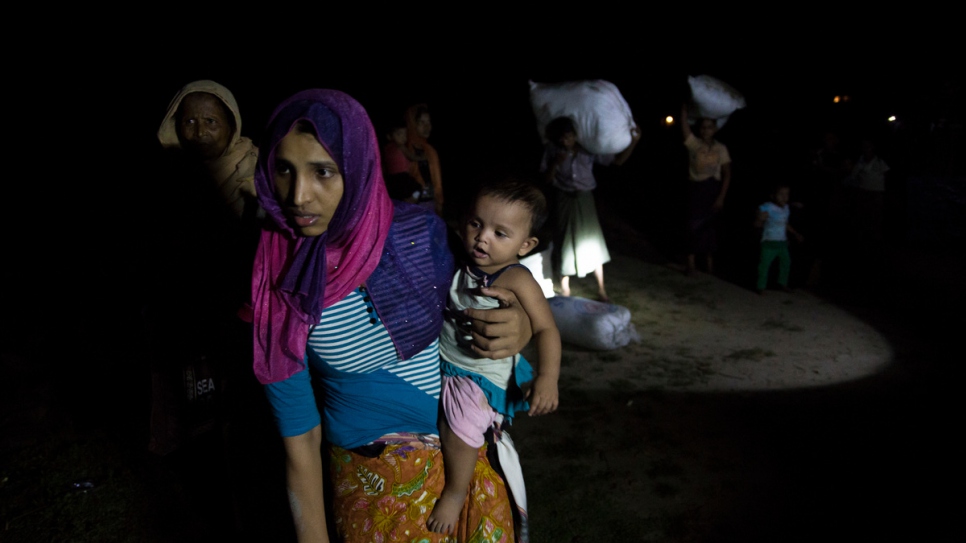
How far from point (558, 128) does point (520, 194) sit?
3.96 meters

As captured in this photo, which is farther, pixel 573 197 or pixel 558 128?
pixel 573 197

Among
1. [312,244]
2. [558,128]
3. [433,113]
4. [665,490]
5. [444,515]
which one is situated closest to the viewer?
[312,244]

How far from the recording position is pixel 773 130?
1146 cm

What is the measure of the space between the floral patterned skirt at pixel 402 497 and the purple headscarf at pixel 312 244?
305 millimetres

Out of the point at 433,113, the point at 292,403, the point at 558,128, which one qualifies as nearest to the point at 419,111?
the point at 558,128

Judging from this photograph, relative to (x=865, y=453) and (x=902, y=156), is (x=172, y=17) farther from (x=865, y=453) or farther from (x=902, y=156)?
(x=902, y=156)

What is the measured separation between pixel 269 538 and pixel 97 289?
297 cm

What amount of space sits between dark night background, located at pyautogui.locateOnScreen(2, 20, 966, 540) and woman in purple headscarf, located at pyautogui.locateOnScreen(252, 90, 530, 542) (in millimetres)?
461

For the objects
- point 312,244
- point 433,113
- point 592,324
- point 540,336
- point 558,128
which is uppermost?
point 433,113

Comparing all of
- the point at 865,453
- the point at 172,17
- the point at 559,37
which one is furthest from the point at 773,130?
the point at 172,17

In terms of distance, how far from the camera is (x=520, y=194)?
154cm

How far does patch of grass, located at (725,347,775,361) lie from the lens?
15.2 feet

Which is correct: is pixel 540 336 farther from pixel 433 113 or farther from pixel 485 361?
pixel 433 113

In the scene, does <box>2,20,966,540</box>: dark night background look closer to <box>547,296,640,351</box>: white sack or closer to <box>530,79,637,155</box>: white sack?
<box>530,79,637,155</box>: white sack
